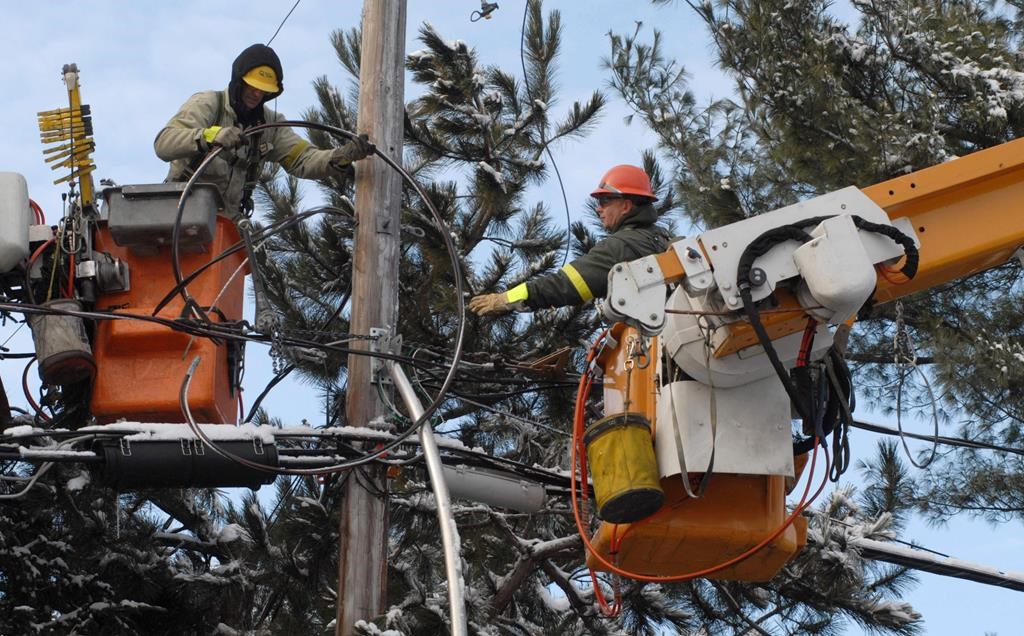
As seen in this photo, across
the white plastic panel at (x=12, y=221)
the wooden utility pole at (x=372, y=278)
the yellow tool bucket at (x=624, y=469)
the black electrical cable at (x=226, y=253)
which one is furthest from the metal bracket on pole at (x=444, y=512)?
the white plastic panel at (x=12, y=221)

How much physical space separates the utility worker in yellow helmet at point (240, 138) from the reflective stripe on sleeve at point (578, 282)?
1.49m

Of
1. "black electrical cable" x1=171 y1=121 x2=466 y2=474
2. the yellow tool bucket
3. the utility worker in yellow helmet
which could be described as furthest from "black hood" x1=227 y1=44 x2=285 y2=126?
the yellow tool bucket

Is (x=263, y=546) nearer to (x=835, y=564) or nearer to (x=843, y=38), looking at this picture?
(x=835, y=564)

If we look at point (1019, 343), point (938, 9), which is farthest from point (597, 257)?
point (938, 9)

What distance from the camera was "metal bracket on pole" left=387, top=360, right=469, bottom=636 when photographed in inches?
277

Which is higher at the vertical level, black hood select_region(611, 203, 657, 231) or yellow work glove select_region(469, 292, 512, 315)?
black hood select_region(611, 203, 657, 231)

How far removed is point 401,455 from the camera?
28.2 ft

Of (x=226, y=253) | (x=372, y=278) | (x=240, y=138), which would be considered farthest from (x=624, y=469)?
(x=240, y=138)

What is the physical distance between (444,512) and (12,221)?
9.07 ft

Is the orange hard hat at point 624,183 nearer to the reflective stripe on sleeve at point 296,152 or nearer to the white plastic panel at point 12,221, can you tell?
the reflective stripe on sleeve at point 296,152

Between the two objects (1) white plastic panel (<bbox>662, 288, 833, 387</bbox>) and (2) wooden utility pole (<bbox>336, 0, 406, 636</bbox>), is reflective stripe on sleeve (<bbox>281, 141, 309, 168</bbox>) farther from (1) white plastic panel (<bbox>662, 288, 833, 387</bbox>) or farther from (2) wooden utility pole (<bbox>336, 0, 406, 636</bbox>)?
(1) white plastic panel (<bbox>662, 288, 833, 387</bbox>)

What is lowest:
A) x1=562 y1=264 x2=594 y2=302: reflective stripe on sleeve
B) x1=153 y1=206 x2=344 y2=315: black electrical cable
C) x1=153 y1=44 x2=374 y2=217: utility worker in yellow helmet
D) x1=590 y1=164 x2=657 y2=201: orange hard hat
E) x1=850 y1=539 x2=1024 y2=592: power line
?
x1=850 y1=539 x2=1024 y2=592: power line

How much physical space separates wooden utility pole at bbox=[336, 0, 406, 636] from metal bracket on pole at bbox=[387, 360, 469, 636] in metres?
0.31

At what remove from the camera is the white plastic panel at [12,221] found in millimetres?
8570
